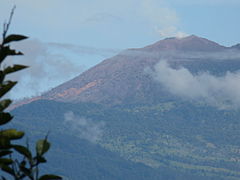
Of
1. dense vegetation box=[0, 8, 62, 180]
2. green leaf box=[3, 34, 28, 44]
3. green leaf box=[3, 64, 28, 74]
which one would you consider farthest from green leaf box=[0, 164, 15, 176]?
green leaf box=[3, 34, 28, 44]

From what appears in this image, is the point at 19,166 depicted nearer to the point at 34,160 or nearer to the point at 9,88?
the point at 34,160

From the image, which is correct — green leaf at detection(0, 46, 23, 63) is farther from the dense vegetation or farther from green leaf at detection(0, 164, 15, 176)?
green leaf at detection(0, 164, 15, 176)

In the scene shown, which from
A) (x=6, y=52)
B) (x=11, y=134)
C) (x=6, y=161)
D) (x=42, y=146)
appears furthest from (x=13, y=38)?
(x=6, y=161)

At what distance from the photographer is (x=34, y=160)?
8547 mm

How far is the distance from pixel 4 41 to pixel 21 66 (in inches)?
15.7

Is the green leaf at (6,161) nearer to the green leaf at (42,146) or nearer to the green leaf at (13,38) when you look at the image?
Answer: the green leaf at (42,146)

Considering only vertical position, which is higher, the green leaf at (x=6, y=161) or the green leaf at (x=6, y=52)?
the green leaf at (x=6, y=52)

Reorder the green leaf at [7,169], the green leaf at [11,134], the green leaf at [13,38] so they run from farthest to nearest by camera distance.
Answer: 1. the green leaf at [7,169]
2. the green leaf at [13,38]
3. the green leaf at [11,134]

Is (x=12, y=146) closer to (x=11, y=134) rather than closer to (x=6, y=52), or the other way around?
(x=11, y=134)

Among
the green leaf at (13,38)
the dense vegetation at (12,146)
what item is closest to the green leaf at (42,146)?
the dense vegetation at (12,146)

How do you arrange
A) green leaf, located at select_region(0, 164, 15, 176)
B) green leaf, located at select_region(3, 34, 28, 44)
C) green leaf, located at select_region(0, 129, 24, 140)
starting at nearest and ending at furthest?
1. green leaf, located at select_region(0, 129, 24, 140)
2. green leaf, located at select_region(3, 34, 28, 44)
3. green leaf, located at select_region(0, 164, 15, 176)

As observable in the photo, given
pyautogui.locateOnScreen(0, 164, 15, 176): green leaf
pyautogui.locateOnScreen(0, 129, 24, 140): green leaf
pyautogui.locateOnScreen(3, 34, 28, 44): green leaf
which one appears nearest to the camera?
pyautogui.locateOnScreen(0, 129, 24, 140): green leaf

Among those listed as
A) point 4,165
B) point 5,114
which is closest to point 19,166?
point 4,165

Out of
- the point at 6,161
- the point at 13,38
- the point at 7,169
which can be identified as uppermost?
the point at 13,38
